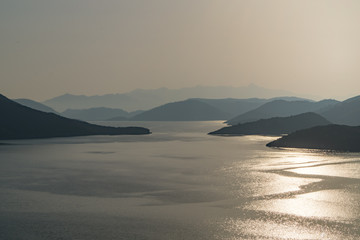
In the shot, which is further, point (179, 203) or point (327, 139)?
point (327, 139)

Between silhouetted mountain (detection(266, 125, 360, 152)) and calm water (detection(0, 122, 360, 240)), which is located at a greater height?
silhouetted mountain (detection(266, 125, 360, 152))

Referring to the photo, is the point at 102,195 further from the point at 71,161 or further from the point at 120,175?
the point at 71,161

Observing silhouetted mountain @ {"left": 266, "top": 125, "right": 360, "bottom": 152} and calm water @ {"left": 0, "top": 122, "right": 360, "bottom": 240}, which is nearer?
calm water @ {"left": 0, "top": 122, "right": 360, "bottom": 240}

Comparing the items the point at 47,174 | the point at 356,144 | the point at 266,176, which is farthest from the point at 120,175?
the point at 356,144

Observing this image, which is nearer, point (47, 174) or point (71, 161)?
point (47, 174)

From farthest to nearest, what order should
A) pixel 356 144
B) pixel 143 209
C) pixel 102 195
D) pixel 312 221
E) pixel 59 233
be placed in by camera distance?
pixel 356 144 < pixel 102 195 < pixel 143 209 < pixel 312 221 < pixel 59 233

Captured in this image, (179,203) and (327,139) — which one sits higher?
(327,139)

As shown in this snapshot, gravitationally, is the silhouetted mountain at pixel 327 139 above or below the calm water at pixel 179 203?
above

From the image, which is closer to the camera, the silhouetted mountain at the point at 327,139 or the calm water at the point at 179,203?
the calm water at the point at 179,203
